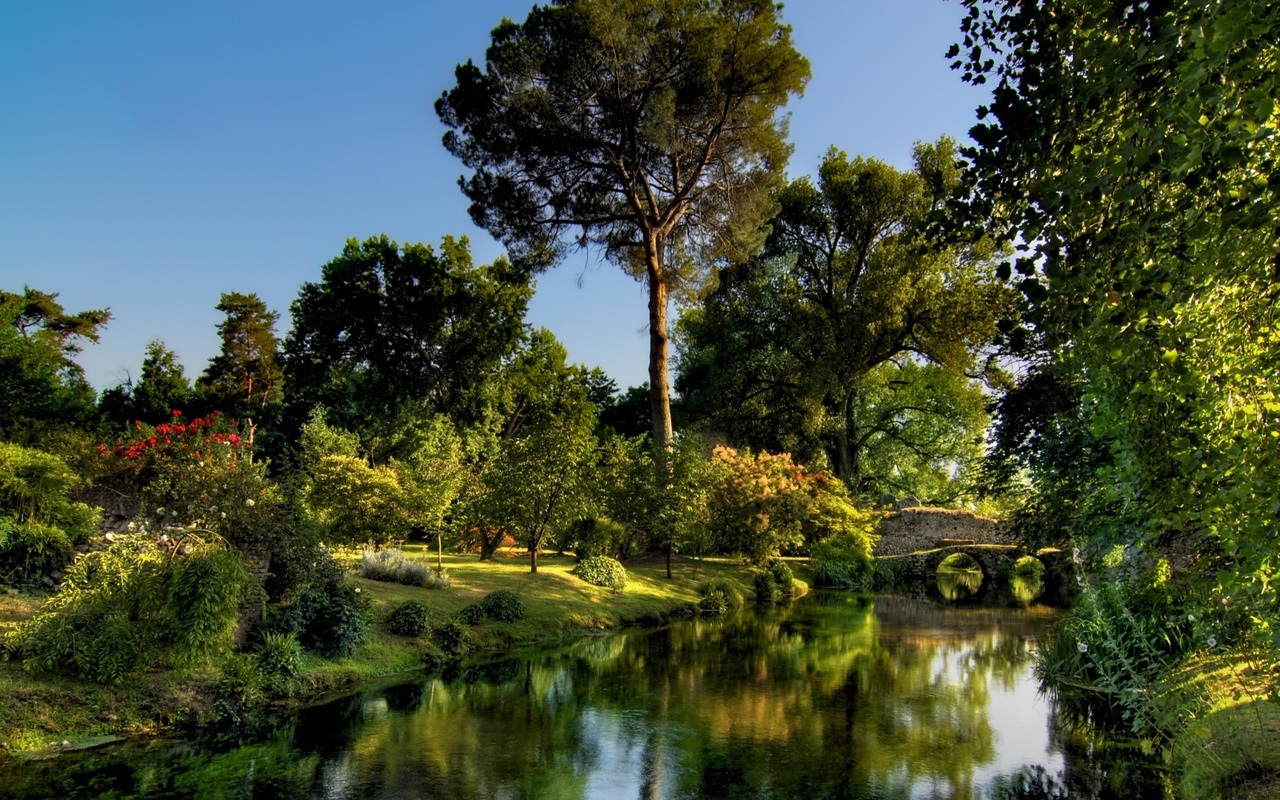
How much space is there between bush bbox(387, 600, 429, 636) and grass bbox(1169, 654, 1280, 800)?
13.3 m

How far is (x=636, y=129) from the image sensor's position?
2734 cm

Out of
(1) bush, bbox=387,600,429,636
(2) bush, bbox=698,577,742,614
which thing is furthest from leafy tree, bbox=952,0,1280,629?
(2) bush, bbox=698,577,742,614

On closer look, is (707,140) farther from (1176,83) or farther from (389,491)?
(1176,83)

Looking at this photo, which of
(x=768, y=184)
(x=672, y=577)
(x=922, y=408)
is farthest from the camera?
(x=922, y=408)

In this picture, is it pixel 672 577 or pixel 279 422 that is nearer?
pixel 672 577

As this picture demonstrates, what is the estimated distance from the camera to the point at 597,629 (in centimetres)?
2109

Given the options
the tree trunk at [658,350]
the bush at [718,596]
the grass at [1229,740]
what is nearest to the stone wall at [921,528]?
the bush at [718,596]

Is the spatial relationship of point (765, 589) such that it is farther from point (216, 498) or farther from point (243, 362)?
point (243, 362)

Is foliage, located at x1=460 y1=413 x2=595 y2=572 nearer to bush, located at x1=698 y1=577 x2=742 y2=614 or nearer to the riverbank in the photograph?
the riverbank

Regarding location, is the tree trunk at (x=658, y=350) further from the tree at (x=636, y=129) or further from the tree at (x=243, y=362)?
the tree at (x=243, y=362)

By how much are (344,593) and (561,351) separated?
3510 centimetres

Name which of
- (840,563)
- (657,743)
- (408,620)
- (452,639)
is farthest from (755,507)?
(657,743)

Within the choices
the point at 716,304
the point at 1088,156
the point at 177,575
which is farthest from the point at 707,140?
the point at 1088,156

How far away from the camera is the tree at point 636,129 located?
26234 millimetres
